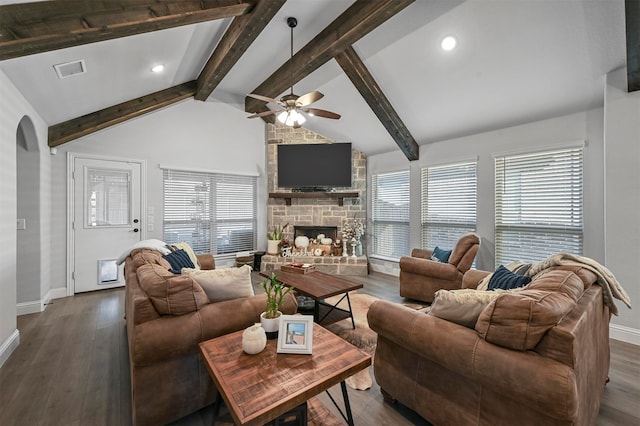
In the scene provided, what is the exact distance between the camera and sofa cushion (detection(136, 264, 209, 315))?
174cm

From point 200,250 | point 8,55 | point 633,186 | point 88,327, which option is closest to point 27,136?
point 8,55

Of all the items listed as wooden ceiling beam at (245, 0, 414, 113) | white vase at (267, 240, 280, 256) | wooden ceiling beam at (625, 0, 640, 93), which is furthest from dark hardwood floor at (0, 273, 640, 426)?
Answer: wooden ceiling beam at (245, 0, 414, 113)

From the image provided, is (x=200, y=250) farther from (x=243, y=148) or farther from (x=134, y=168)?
(x=243, y=148)

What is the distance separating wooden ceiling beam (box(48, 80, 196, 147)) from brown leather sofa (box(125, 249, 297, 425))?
3.59 metres

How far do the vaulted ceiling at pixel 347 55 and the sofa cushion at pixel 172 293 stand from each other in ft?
6.61

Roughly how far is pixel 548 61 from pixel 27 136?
6.24 m

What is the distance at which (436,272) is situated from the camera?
377 cm

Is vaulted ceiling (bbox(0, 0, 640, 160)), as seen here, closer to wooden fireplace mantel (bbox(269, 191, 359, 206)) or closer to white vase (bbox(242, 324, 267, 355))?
wooden fireplace mantel (bbox(269, 191, 359, 206))

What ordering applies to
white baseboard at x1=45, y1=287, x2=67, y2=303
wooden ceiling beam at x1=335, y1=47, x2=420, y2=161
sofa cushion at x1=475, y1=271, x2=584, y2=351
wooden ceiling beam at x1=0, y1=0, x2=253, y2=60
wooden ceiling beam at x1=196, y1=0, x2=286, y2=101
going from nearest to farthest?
sofa cushion at x1=475, y1=271, x2=584, y2=351
wooden ceiling beam at x1=0, y1=0, x2=253, y2=60
wooden ceiling beam at x1=196, y1=0, x2=286, y2=101
wooden ceiling beam at x1=335, y1=47, x2=420, y2=161
white baseboard at x1=45, y1=287, x2=67, y2=303

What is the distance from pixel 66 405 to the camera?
197cm

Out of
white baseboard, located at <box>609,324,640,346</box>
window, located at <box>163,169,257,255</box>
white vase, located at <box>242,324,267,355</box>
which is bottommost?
white baseboard, located at <box>609,324,640,346</box>

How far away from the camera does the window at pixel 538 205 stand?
3.57 metres

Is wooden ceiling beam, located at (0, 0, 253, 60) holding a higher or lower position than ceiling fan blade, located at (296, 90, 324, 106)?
higher

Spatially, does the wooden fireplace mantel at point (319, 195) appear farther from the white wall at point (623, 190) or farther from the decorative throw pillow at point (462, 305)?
the decorative throw pillow at point (462, 305)
